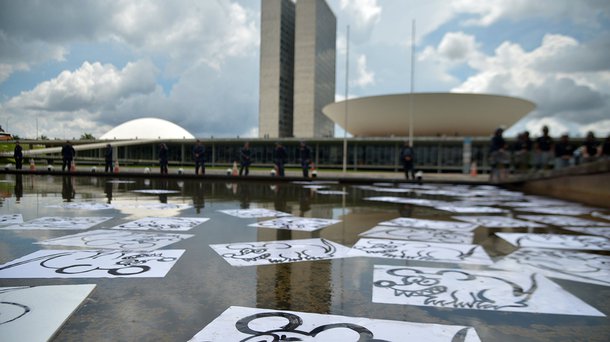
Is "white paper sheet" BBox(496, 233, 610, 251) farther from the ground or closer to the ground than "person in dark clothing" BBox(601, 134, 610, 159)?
closer to the ground

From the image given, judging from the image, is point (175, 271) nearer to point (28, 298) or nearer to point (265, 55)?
point (28, 298)

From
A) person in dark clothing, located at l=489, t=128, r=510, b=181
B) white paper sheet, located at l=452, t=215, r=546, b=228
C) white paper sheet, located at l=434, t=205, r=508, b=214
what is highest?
person in dark clothing, located at l=489, t=128, r=510, b=181

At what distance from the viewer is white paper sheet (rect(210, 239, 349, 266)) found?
12.4ft

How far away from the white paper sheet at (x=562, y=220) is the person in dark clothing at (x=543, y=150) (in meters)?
7.63

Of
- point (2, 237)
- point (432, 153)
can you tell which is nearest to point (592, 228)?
point (2, 237)

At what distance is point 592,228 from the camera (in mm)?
6172

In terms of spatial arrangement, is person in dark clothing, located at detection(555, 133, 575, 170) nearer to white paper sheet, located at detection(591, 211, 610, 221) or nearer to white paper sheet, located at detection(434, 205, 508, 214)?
white paper sheet, located at detection(591, 211, 610, 221)

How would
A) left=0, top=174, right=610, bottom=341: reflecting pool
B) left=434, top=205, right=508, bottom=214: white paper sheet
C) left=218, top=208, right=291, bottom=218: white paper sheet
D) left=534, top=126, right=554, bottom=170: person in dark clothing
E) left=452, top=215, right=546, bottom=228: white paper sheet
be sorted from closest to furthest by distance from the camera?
left=0, top=174, right=610, bottom=341: reflecting pool < left=452, top=215, right=546, bottom=228: white paper sheet < left=218, top=208, right=291, bottom=218: white paper sheet < left=434, top=205, right=508, bottom=214: white paper sheet < left=534, top=126, right=554, bottom=170: person in dark clothing

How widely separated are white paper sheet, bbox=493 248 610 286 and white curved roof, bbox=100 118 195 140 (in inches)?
3730

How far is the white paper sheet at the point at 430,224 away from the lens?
598 cm

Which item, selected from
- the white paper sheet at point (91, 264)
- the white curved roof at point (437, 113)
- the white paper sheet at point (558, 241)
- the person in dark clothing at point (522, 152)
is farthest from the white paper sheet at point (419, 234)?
the white curved roof at point (437, 113)

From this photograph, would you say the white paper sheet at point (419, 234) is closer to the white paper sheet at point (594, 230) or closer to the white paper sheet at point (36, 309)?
the white paper sheet at point (594, 230)

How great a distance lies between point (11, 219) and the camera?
231 inches

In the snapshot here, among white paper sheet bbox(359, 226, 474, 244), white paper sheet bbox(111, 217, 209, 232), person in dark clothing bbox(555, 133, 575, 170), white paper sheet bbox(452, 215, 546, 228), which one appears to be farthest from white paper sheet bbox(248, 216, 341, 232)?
person in dark clothing bbox(555, 133, 575, 170)
